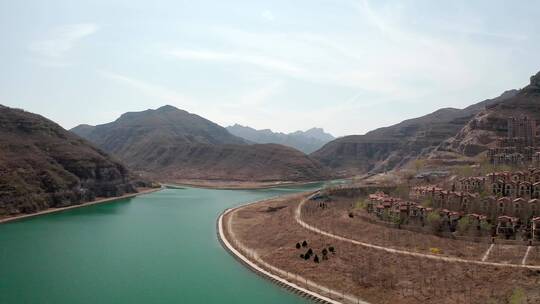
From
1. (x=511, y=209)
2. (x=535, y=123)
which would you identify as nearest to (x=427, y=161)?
(x=535, y=123)

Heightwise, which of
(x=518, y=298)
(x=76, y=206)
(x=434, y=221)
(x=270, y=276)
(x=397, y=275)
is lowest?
(x=270, y=276)

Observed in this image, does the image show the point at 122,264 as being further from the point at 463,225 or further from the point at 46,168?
the point at 46,168

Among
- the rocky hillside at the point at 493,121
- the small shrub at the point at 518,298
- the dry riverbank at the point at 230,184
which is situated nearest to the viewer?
the small shrub at the point at 518,298

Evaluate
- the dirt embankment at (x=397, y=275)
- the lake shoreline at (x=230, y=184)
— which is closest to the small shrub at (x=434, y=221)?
the dirt embankment at (x=397, y=275)

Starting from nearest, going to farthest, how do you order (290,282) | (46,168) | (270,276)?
1. (290,282)
2. (270,276)
3. (46,168)

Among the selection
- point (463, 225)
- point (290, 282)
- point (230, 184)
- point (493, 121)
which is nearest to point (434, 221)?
point (463, 225)

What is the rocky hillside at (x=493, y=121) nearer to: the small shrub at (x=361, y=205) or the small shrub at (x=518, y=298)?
the small shrub at (x=361, y=205)
